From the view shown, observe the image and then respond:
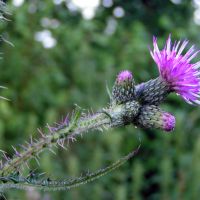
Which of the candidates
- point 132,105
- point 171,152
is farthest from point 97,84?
point 132,105

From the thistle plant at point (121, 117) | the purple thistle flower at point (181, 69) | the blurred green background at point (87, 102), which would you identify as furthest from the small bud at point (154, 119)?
the blurred green background at point (87, 102)

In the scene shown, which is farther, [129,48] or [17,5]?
[129,48]

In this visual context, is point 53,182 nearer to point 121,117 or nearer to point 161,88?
point 121,117

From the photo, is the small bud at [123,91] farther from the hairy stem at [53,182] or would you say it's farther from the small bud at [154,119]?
the hairy stem at [53,182]

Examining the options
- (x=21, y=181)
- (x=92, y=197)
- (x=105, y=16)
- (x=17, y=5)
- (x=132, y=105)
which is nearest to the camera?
(x=21, y=181)

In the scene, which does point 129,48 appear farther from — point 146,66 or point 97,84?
point 97,84

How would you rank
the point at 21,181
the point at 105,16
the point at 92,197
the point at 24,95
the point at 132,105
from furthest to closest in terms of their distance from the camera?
1. the point at 105,16
2. the point at 24,95
3. the point at 92,197
4. the point at 132,105
5. the point at 21,181
